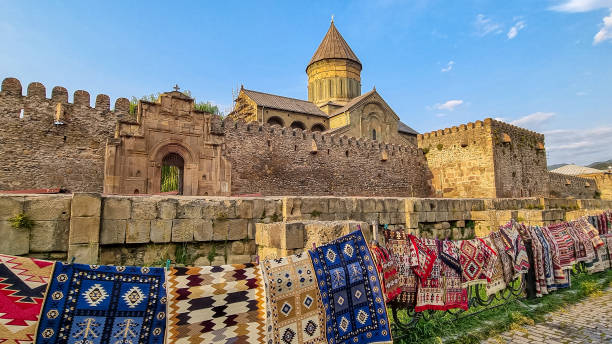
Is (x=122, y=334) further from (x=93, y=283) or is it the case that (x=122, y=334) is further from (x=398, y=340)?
(x=398, y=340)

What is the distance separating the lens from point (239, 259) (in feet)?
17.9

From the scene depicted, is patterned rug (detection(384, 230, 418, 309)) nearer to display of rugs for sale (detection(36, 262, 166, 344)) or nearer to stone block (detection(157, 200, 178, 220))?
display of rugs for sale (detection(36, 262, 166, 344))

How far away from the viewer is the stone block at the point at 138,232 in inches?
182

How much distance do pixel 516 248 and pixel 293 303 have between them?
4.64 metres

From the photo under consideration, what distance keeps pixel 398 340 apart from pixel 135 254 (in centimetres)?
390

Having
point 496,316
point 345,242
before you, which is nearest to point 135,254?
point 345,242

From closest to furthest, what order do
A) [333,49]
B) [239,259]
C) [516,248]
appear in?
[239,259] < [516,248] < [333,49]

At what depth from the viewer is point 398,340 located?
4039mm

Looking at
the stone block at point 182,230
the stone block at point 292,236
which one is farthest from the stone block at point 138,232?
the stone block at point 292,236

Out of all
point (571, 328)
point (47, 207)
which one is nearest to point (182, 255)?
point (47, 207)

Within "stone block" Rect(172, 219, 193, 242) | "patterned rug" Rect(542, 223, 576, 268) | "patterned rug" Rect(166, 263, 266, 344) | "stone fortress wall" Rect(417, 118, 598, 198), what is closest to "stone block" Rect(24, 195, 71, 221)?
"stone block" Rect(172, 219, 193, 242)

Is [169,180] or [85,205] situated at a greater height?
[169,180]

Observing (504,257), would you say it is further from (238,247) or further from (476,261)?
(238,247)

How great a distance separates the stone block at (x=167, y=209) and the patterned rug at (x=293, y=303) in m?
2.61
